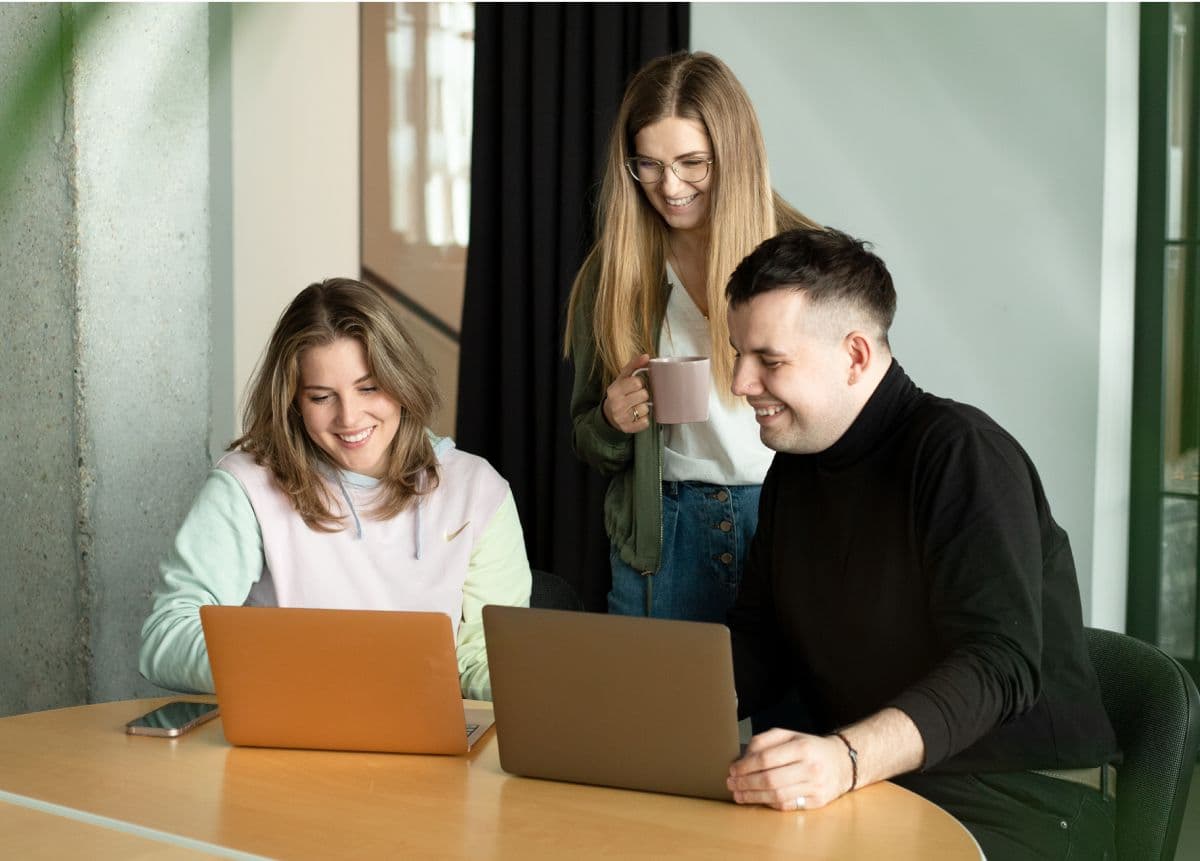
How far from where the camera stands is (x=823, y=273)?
5.66 ft

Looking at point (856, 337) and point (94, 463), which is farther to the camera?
point (94, 463)

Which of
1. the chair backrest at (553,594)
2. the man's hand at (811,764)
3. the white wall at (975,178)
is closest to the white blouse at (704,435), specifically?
the chair backrest at (553,594)

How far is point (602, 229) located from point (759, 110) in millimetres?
1094

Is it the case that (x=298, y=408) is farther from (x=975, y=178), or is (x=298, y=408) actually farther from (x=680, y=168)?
(x=975, y=178)

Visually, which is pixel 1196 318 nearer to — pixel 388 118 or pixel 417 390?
pixel 417 390

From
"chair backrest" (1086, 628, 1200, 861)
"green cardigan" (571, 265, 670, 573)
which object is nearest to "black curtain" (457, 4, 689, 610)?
"green cardigan" (571, 265, 670, 573)

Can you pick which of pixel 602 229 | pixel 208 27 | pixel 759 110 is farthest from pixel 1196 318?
pixel 208 27

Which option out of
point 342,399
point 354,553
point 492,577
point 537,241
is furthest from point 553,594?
point 537,241

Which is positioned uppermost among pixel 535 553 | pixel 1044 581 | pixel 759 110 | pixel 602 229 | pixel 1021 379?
pixel 759 110

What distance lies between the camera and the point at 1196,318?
301 cm

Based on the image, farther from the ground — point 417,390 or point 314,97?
point 314,97

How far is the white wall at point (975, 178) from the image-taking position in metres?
3.02

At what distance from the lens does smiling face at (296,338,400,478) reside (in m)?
2.12

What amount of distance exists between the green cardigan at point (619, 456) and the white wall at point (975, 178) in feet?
3.60
